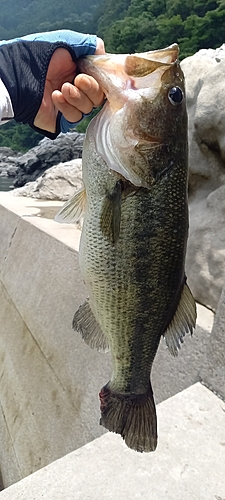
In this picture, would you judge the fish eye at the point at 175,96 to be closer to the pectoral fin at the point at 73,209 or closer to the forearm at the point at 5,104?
the pectoral fin at the point at 73,209

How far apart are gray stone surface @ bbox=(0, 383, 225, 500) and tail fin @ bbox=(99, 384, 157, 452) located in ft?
1.72

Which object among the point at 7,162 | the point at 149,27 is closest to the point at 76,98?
the point at 149,27

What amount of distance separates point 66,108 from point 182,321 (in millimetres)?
710

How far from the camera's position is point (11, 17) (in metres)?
84.3

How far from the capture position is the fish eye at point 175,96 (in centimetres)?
126

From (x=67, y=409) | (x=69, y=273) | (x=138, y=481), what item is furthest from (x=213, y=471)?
(x=69, y=273)

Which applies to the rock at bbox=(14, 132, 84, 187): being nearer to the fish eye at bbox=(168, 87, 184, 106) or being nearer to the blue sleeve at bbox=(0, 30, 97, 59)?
the blue sleeve at bbox=(0, 30, 97, 59)

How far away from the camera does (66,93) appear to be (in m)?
1.30

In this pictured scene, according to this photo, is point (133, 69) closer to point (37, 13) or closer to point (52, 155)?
point (52, 155)

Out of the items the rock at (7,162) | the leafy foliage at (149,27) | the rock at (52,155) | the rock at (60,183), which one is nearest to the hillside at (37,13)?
the leafy foliage at (149,27)

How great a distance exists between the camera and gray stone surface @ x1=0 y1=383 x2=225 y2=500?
169 cm

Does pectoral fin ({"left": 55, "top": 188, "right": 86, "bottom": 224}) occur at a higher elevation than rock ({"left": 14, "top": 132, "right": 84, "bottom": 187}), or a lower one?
higher

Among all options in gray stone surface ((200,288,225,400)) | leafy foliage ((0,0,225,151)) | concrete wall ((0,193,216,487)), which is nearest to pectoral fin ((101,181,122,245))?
gray stone surface ((200,288,225,400))

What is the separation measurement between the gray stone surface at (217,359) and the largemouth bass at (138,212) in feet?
3.25
